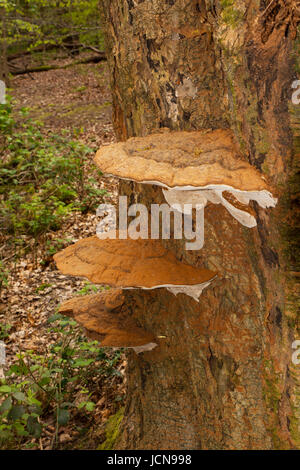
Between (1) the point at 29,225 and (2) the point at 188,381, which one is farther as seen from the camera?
(1) the point at 29,225

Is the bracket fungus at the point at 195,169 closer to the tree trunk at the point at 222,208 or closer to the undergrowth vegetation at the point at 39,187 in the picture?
the tree trunk at the point at 222,208

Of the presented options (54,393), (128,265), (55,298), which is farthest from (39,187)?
(128,265)

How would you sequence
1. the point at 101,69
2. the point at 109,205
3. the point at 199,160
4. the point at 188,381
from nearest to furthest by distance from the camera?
the point at 199,160
the point at 188,381
the point at 109,205
the point at 101,69

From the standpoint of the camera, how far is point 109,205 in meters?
9.06

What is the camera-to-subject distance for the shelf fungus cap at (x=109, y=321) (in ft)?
9.43

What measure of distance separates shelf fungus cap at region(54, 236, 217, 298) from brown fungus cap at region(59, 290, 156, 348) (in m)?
0.62

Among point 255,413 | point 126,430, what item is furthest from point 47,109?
point 255,413

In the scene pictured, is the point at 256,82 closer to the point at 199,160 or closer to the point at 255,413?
the point at 199,160

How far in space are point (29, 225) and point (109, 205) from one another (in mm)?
1876

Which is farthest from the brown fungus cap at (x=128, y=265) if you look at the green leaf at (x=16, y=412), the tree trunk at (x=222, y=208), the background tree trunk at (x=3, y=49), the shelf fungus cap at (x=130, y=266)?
the background tree trunk at (x=3, y=49)

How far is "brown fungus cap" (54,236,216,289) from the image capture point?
222cm

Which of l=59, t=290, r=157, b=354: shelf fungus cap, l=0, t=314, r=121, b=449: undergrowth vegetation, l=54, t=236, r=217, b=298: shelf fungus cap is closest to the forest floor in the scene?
l=0, t=314, r=121, b=449: undergrowth vegetation

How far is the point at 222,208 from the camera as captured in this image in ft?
7.51

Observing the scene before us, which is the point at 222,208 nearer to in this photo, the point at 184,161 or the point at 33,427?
the point at 184,161
